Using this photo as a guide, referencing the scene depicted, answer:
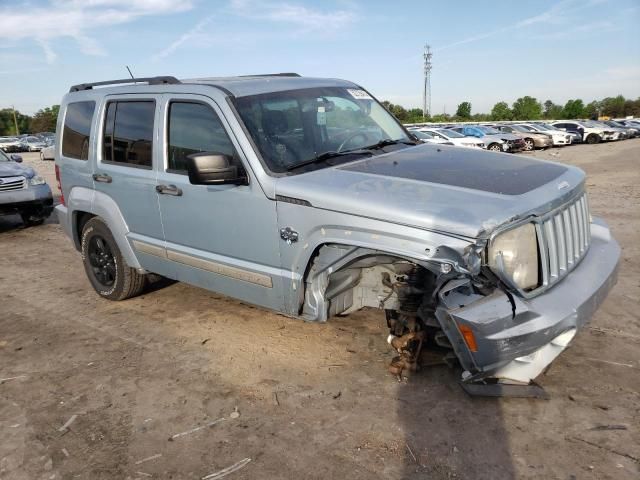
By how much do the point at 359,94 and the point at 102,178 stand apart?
2.44 metres

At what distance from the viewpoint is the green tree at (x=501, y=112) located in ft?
280

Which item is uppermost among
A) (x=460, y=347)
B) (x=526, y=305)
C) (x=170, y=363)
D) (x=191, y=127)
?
(x=191, y=127)

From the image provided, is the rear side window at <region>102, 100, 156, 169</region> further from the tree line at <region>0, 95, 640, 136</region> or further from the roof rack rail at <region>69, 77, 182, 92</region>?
the tree line at <region>0, 95, 640, 136</region>

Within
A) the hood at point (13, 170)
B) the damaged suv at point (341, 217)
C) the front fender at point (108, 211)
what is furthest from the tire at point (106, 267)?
the hood at point (13, 170)

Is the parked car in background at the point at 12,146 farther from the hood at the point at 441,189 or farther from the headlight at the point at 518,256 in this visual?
the headlight at the point at 518,256

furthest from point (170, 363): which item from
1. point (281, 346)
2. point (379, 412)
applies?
point (379, 412)

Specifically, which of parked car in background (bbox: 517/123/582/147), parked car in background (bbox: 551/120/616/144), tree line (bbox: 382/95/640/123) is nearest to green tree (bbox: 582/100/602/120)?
tree line (bbox: 382/95/640/123)

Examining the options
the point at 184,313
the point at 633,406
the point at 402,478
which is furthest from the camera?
the point at 184,313

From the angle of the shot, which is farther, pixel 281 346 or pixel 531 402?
pixel 281 346

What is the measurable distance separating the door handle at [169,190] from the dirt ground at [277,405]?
120cm

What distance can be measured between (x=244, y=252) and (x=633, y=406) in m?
2.62

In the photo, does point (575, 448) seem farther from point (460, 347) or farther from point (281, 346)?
point (281, 346)

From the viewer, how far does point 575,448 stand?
2.77 meters

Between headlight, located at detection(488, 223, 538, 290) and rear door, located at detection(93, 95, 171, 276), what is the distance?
2744mm
